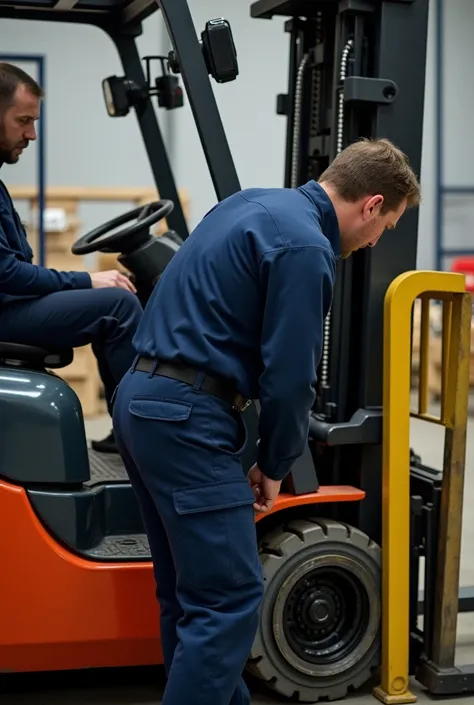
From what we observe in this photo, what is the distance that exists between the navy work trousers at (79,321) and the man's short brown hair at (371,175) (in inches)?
40.3

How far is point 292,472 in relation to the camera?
3727 millimetres

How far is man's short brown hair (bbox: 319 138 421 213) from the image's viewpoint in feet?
9.41

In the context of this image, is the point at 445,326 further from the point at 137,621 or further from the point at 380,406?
the point at 137,621

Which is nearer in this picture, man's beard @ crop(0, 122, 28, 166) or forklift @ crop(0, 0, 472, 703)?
forklift @ crop(0, 0, 472, 703)

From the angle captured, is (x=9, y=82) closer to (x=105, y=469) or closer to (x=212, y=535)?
(x=105, y=469)

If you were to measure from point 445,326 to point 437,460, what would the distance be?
173 inches

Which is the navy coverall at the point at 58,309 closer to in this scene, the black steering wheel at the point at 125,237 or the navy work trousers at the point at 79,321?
the navy work trousers at the point at 79,321

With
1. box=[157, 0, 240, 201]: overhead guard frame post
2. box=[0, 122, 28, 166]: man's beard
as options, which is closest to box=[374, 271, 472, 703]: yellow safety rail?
box=[157, 0, 240, 201]: overhead guard frame post

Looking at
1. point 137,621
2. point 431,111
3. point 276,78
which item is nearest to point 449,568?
point 137,621

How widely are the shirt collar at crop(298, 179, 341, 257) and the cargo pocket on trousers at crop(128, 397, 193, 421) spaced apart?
0.57 meters

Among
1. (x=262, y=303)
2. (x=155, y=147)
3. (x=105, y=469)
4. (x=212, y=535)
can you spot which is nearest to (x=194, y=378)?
(x=262, y=303)

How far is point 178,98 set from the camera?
461 centimetres

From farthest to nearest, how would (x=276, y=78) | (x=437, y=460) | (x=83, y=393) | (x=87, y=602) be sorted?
(x=276, y=78)
(x=83, y=393)
(x=437, y=460)
(x=87, y=602)

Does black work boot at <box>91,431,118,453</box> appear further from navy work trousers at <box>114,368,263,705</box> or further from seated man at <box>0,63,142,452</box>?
navy work trousers at <box>114,368,263,705</box>
